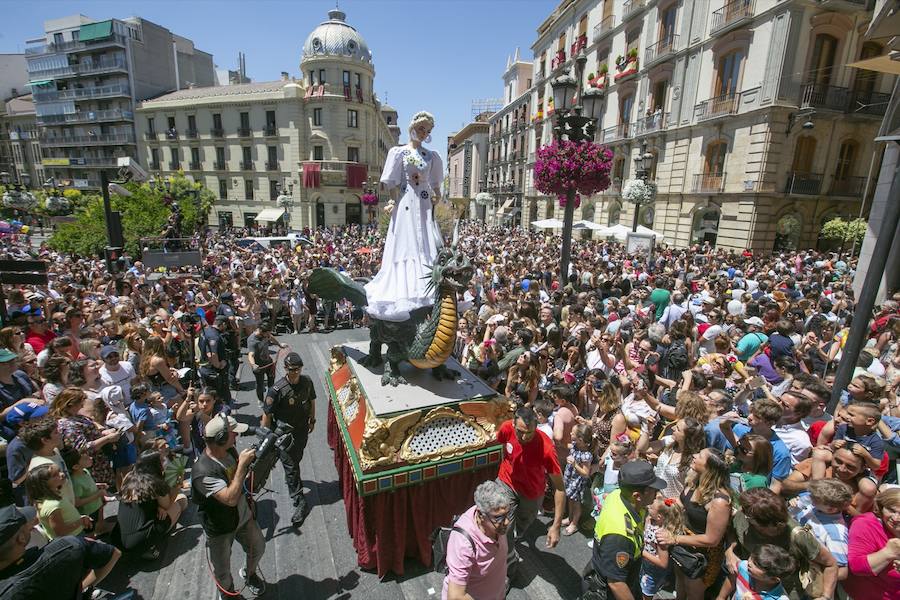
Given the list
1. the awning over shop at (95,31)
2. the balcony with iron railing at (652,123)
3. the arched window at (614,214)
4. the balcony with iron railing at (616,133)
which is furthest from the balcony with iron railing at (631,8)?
the awning over shop at (95,31)

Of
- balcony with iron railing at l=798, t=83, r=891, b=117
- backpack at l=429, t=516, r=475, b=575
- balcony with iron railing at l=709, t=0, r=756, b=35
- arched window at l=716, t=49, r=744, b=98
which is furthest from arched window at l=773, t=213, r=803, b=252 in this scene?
backpack at l=429, t=516, r=475, b=575

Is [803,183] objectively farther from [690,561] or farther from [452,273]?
[690,561]

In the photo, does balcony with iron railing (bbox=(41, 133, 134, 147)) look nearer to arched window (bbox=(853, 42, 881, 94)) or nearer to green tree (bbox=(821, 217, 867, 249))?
green tree (bbox=(821, 217, 867, 249))

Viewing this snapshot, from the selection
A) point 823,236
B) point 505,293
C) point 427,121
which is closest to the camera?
point 427,121

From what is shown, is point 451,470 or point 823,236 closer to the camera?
point 451,470

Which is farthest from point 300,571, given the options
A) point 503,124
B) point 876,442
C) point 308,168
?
point 503,124

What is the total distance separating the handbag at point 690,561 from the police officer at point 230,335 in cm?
615

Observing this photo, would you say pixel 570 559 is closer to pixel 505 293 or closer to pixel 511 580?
pixel 511 580

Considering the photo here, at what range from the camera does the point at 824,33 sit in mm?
16094

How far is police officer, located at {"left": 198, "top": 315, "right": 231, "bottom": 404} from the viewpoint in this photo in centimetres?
577

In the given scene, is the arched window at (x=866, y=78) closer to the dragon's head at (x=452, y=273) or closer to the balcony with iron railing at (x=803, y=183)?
the balcony with iron railing at (x=803, y=183)

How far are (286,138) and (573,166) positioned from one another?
31558 millimetres

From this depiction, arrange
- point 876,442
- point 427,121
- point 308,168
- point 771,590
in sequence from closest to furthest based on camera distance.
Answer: point 771,590 < point 876,442 < point 427,121 < point 308,168

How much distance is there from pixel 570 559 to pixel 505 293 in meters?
5.96
